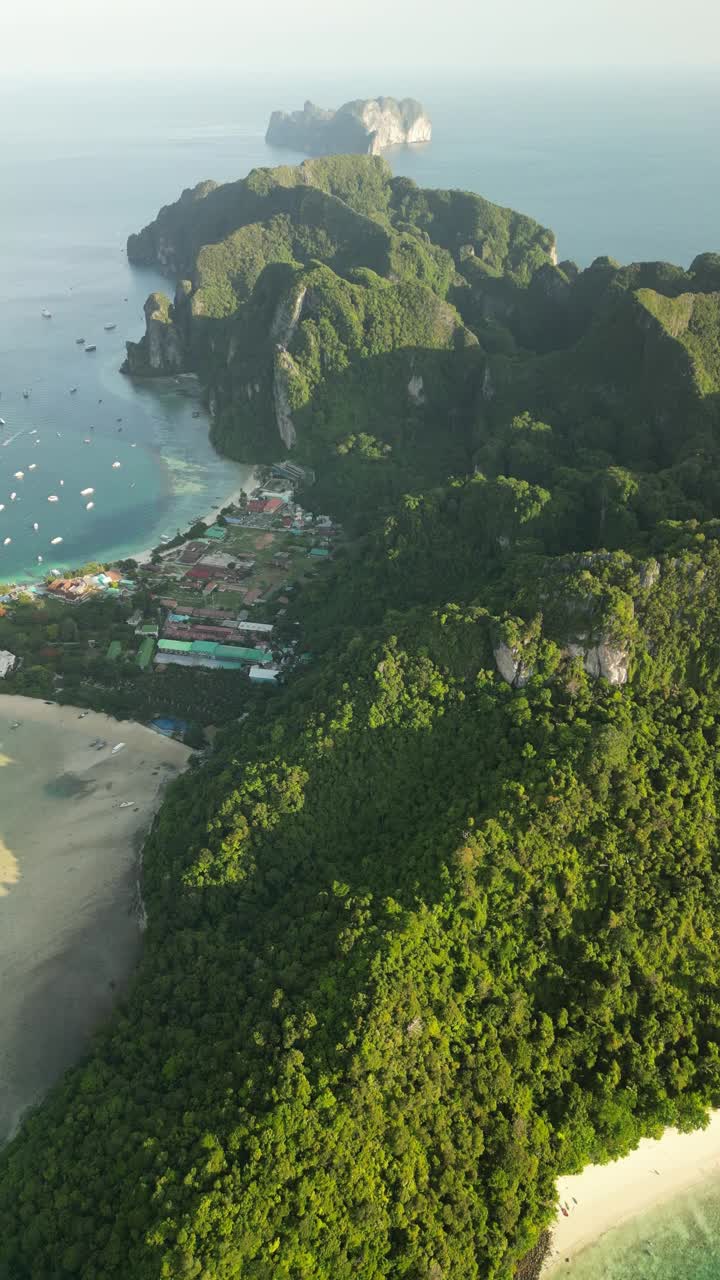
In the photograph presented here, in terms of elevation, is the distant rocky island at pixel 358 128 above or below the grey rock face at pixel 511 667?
above

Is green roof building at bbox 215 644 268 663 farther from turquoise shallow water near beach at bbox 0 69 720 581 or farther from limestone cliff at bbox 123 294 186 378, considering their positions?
limestone cliff at bbox 123 294 186 378

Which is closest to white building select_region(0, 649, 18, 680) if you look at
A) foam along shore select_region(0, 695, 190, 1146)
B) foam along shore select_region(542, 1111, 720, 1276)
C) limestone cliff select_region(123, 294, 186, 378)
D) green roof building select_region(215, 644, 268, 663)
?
foam along shore select_region(0, 695, 190, 1146)

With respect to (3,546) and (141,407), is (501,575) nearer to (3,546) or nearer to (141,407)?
(3,546)

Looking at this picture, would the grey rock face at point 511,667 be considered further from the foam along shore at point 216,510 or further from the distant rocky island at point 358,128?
the distant rocky island at point 358,128

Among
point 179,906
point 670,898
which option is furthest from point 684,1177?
point 179,906

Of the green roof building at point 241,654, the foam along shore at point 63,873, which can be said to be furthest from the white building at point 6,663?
the green roof building at point 241,654

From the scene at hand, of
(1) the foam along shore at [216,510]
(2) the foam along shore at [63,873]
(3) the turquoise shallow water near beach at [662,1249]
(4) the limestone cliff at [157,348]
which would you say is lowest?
(3) the turquoise shallow water near beach at [662,1249]
